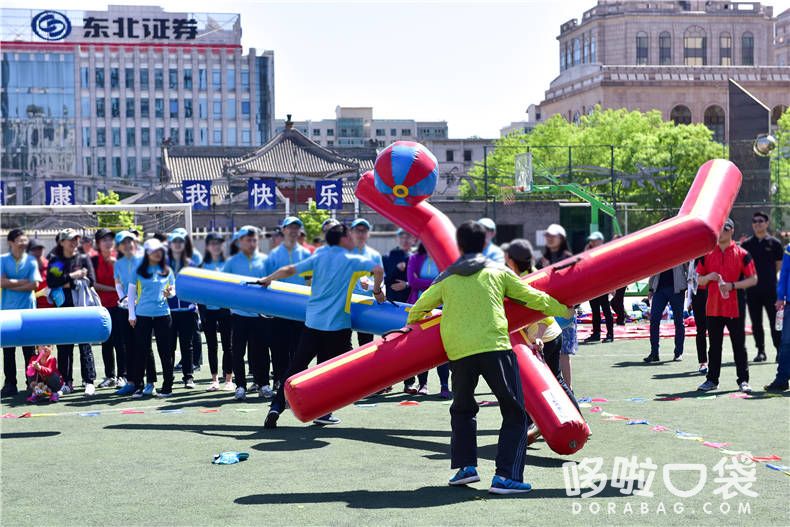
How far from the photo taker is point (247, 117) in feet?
351

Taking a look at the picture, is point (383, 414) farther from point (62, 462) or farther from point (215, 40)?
point (215, 40)

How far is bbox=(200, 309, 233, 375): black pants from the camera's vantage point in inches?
515

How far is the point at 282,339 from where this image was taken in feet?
39.8

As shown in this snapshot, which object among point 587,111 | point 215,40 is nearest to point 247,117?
point 215,40

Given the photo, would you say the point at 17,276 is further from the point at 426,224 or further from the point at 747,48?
the point at 747,48

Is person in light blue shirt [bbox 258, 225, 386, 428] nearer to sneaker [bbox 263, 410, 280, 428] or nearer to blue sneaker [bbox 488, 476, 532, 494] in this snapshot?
sneaker [bbox 263, 410, 280, 428]

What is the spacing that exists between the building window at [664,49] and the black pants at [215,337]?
103 m

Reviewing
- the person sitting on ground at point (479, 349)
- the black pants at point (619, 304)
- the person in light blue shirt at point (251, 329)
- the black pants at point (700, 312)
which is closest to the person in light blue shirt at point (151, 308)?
the person in light blue shirt at point (251, 329)

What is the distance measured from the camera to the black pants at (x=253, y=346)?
12000mm

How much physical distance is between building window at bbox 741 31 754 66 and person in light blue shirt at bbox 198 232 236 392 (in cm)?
10594

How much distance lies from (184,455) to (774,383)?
637 centimetres

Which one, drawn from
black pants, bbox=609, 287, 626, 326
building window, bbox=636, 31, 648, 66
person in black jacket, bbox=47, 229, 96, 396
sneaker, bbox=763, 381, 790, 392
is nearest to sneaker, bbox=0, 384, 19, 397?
person in black jacket, bbox=47, 229, 96, 396

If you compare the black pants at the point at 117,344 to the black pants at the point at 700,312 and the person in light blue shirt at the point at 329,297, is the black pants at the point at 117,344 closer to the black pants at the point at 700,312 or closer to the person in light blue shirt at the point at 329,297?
the person in light blue shirt at the point at 329,297

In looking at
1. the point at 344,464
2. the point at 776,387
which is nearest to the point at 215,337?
the point at 344,464
